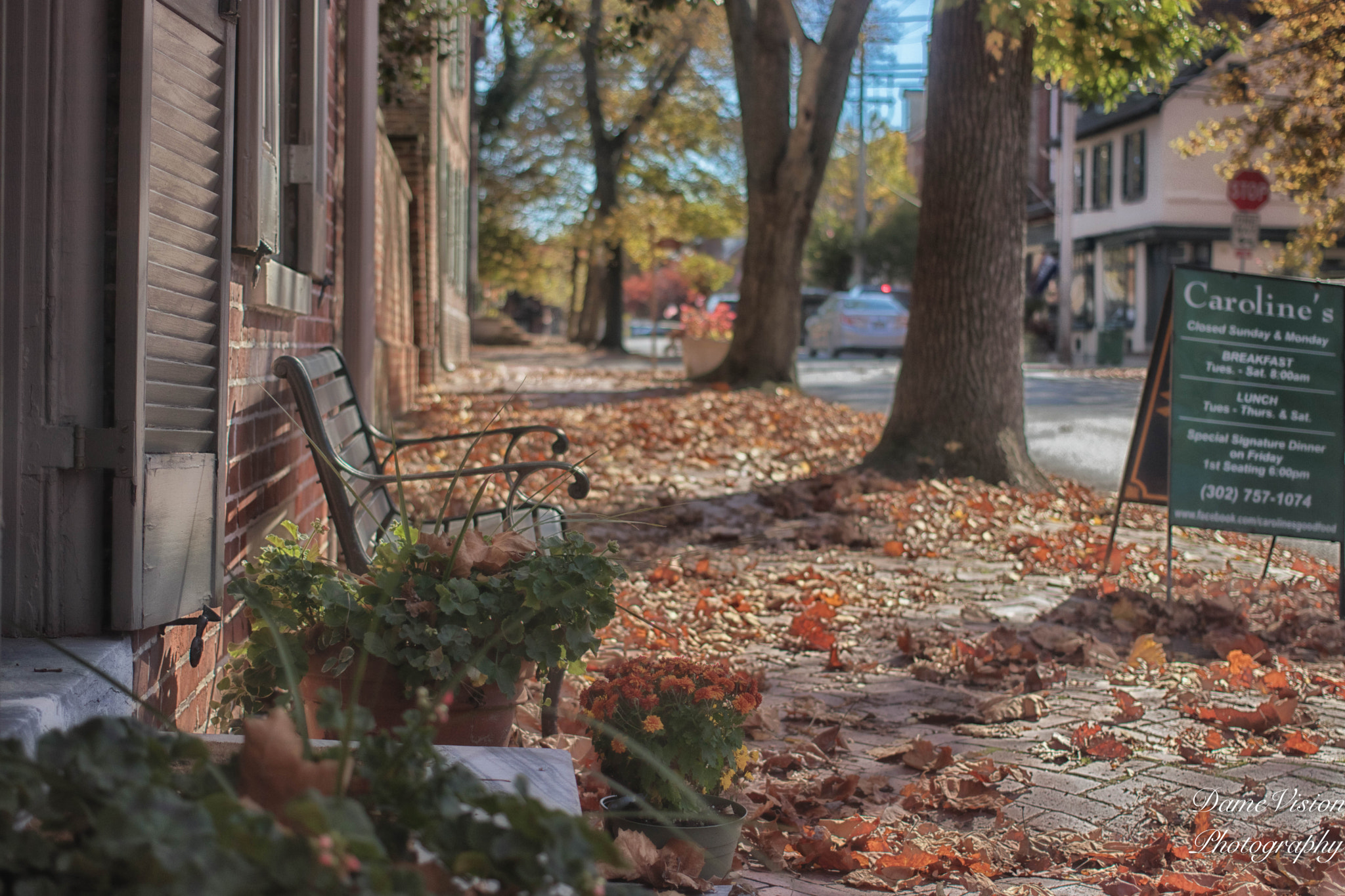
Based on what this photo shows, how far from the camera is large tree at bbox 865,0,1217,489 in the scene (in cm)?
859

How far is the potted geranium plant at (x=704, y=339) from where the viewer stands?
58.5ft

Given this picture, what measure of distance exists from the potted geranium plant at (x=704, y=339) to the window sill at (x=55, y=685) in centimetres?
1540

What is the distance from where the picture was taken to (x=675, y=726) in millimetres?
2732

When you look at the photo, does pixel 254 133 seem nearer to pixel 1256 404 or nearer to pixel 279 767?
pixel 279 767

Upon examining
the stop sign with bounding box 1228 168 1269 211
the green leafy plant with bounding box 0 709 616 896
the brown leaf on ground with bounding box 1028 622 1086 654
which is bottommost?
the brown leaf on ground with bounding box 1028 622 1086 654

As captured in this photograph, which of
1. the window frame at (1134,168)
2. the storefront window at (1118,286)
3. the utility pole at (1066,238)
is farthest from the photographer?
the storefront window at (1118,286)

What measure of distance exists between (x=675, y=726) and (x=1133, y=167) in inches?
1258

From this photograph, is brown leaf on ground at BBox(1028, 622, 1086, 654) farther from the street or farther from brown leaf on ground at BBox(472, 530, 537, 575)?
the street

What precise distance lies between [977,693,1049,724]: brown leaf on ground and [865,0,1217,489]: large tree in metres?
4.55

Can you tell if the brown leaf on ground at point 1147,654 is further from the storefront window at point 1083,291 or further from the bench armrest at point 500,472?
the storefront window at point 1083,291

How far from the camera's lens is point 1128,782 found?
350 cm

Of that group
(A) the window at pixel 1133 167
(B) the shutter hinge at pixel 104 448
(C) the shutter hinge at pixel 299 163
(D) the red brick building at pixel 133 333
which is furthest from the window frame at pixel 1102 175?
(B) the shutter hinge at pixel 104 448

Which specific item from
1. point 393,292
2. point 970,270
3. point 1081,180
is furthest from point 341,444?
point 1081,180

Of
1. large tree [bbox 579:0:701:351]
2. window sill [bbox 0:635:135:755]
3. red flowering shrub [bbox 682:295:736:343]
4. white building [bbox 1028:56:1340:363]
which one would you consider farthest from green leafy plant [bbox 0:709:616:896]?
white building [bbox 1028:56:1340:363]
